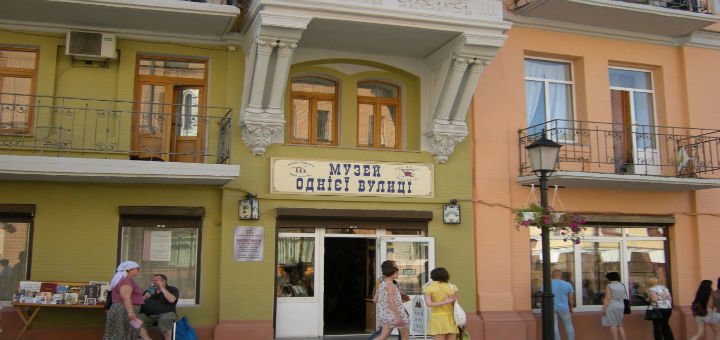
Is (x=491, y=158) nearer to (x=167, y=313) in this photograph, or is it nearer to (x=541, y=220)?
(x=541, y=220)

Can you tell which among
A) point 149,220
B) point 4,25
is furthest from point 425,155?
point 4,25

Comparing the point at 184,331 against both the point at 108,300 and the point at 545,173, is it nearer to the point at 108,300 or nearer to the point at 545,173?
the point at 108,300

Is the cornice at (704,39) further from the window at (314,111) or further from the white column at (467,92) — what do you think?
the window at (314,111)

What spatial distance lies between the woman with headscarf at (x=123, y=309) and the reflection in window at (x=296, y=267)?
2989 mm

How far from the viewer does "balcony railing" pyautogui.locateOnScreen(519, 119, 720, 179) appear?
14430 millimetres

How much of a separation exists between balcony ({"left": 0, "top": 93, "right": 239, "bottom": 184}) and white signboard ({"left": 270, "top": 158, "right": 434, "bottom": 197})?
3.80 feet

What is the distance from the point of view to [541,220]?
10320mm

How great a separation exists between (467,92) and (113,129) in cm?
657

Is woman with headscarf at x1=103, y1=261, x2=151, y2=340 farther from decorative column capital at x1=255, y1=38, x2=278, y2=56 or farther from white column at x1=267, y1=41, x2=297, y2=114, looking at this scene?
decorative column capital at x1=255, y1=38, x2=278, y2=56

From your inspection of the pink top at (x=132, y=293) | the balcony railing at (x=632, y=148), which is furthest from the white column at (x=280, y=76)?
the balcony railing at (x=632, y=148)

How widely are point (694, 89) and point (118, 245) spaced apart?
12492 mm

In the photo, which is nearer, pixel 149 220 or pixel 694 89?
pixel 149 220

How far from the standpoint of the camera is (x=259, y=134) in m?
12.5

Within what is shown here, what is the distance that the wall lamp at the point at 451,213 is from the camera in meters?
13.5
